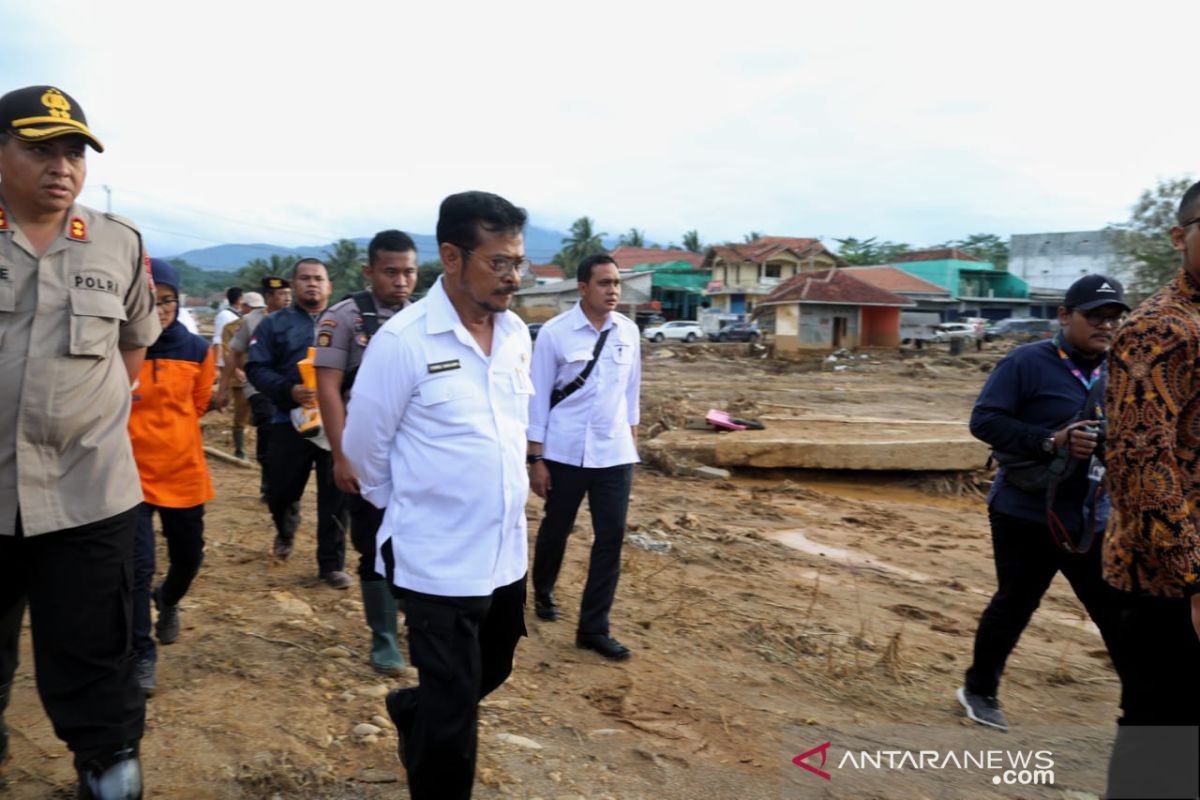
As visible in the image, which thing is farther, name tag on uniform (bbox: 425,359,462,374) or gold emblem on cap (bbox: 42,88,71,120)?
name tag on uniform (bbox: 425,359,462,374)

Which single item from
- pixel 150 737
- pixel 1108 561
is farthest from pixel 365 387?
pixel 1108 561

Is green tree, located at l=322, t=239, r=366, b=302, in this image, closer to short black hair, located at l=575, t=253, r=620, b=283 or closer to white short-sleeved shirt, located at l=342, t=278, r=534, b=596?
short black hair, located at l=575, t=253, r=620, b=283

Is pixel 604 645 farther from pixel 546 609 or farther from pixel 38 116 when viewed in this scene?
pixel 38 116

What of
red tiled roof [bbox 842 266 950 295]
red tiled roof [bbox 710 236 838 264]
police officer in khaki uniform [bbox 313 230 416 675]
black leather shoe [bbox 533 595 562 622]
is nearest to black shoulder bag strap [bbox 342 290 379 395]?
police officer in khaki uniform [bbox 313 230 416 675]

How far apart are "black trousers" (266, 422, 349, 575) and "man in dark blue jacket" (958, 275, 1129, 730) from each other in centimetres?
336

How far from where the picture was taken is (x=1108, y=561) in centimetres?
233

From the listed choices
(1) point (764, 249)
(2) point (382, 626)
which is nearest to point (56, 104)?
(2) point (382, 626)

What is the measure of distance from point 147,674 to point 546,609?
6.54 feet

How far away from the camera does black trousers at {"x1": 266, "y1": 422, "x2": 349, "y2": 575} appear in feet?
15.6

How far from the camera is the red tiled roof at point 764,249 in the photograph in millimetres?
53031

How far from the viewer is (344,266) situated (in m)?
62.7

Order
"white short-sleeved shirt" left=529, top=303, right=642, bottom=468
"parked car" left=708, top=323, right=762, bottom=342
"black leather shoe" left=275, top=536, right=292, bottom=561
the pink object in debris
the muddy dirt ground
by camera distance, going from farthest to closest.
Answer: "parked car" left=708, top=323, right=762, bottom=342 → the pink object in debris → "black leather shoe" left=275, top=536, right=292, bottom=561 → "white short-sleeved shirt" left=529, top=303, right=642, bottom=468 → the muddy dirt ground

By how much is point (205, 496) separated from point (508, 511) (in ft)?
6.96

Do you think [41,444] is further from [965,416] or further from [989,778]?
[965,416]
